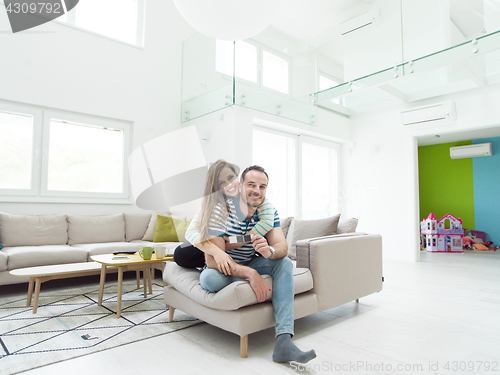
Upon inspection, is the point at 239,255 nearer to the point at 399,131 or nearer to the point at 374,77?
the point at 374,77

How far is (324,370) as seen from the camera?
1.59 meters

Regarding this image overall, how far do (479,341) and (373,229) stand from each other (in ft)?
13.1

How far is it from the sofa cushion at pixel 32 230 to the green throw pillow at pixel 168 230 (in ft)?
3.38

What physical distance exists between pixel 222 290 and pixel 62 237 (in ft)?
9.02

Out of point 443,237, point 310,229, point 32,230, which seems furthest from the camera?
point 443,237

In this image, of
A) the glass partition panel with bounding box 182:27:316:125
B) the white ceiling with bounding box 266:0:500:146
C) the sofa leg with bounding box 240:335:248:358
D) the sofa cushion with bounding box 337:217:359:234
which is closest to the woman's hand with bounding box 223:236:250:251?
the sofa leg with bounding box 240:335:248:358

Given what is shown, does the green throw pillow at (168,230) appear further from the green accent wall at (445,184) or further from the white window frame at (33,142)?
the green accent wall at (445,184)

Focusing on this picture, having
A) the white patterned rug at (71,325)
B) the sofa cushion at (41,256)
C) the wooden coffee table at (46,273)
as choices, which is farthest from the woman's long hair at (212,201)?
the sofa cushion at (41,256)

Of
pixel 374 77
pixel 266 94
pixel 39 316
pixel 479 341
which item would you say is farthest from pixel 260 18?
pixel 374 77

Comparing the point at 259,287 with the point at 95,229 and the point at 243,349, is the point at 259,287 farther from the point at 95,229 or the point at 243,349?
the point at 95,229

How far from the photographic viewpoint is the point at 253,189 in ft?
6.49

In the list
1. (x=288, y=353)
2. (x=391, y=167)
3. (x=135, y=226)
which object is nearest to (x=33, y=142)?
(x=135, y=226)

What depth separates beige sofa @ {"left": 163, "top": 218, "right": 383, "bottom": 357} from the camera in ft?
5.75

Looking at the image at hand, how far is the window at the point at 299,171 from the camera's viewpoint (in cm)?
514
